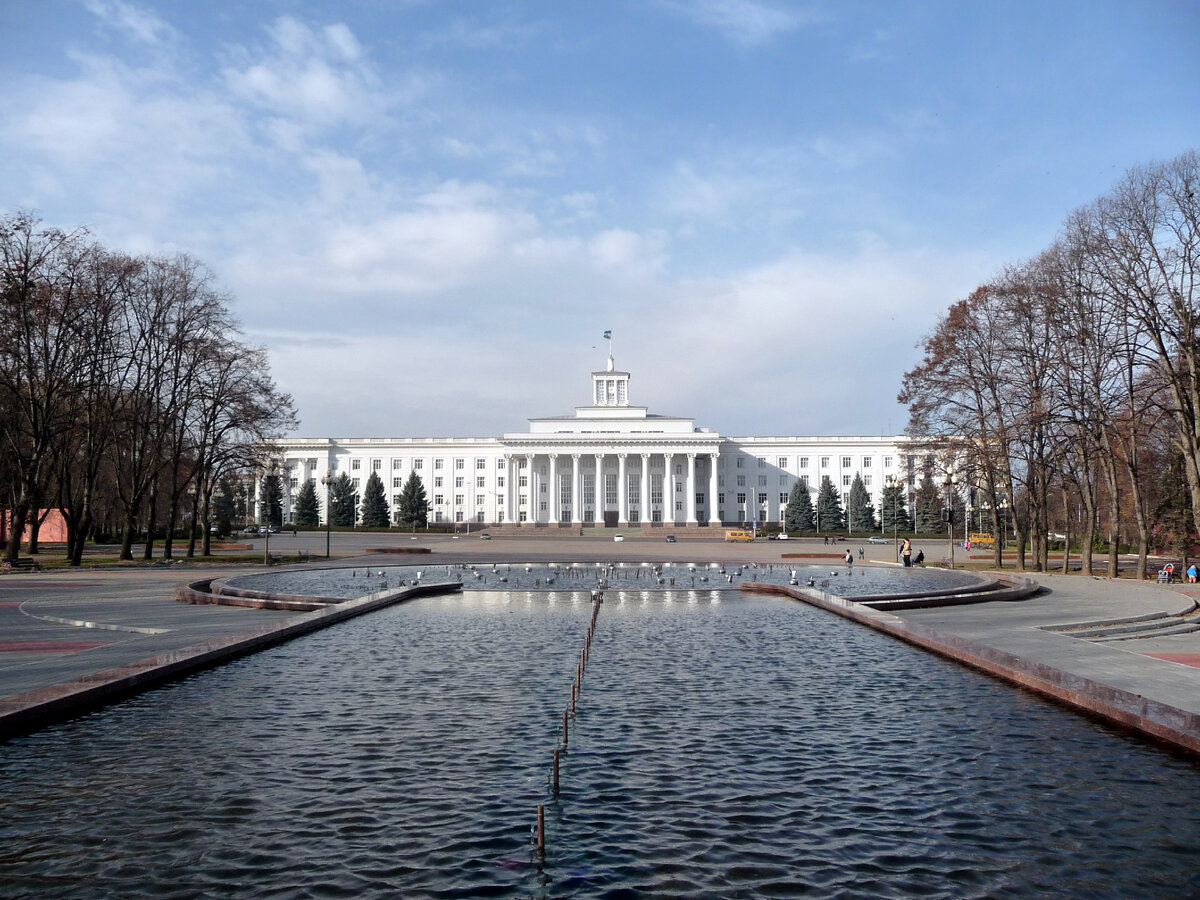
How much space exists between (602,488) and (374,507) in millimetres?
25850

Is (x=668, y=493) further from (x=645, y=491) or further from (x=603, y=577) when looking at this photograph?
(x=603, y=577)

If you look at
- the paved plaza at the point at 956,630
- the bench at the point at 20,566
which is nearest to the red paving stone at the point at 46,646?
the paved plaza at the point at 956,630

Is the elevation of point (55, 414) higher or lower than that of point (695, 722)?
higher

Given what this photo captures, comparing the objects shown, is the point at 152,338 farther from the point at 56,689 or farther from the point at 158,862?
the point at 158,862

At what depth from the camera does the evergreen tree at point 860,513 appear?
9631 cm

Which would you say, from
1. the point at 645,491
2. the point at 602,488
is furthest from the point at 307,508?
the point at 645,491

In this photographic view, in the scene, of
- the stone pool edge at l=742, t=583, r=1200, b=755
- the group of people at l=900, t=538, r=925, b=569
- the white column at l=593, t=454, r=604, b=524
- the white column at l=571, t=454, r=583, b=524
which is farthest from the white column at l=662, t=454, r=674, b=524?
the stone pool edge at l=742, t=583, r=1200, b=755

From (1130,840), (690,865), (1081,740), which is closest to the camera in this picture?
(690,865)

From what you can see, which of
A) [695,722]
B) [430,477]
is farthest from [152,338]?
[430,477]

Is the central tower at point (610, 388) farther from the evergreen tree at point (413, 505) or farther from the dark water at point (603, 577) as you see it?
the dark water at point (603, 577)

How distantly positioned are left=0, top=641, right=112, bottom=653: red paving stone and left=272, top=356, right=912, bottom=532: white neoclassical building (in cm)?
8016

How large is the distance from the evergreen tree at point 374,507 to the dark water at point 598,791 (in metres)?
91.4

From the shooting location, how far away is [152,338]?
127 feet

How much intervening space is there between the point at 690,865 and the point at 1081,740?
5413 mm
